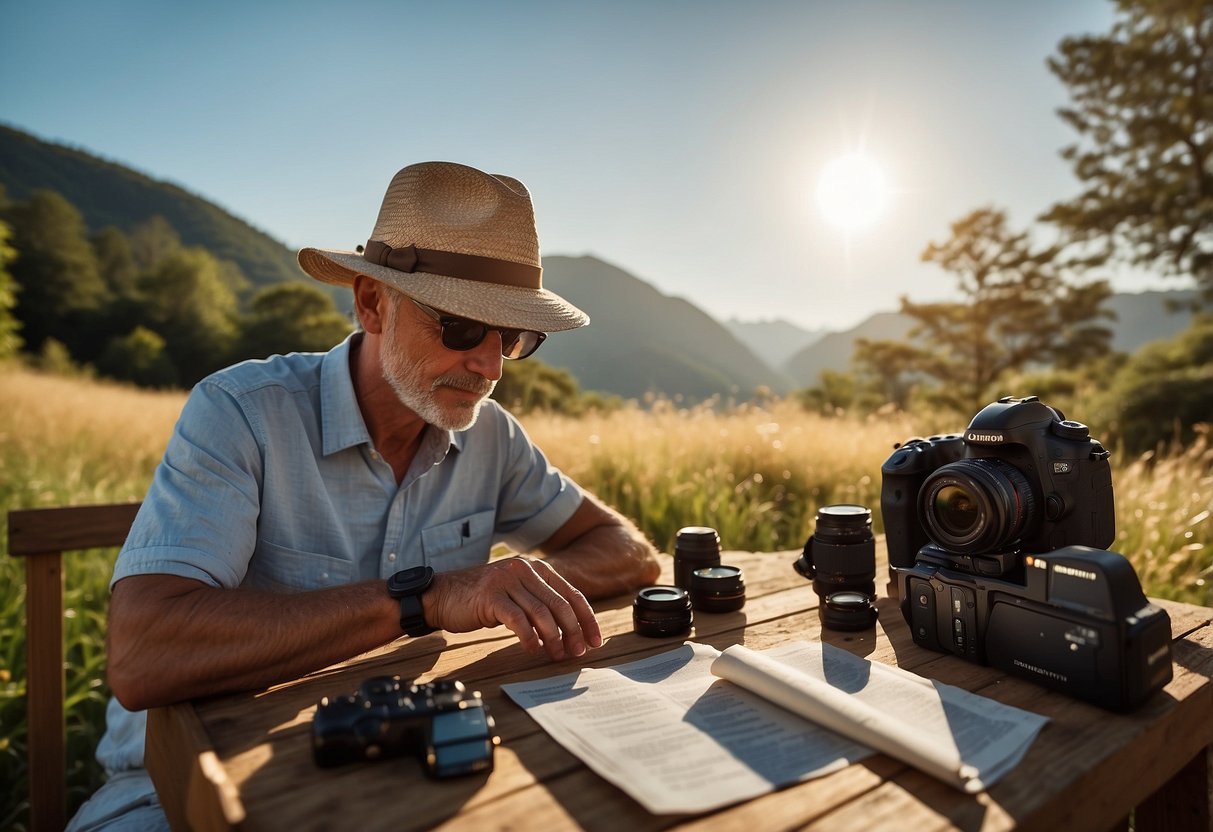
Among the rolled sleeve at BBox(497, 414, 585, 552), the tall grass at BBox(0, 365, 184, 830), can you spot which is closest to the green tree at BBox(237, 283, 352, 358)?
the tall grass at BBox(0, 365, 184, 830)

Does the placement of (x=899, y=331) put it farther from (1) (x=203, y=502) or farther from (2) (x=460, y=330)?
(1) (x=203, y=502)

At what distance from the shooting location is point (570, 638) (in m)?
1.54

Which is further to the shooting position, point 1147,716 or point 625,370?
point 625,370

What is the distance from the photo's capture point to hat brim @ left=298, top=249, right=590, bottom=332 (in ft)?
6.28

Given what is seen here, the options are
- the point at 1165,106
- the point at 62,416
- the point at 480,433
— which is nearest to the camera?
the point at 480,433

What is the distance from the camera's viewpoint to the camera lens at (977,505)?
150 cm

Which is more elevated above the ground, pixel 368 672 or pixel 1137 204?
pixel 1137 204

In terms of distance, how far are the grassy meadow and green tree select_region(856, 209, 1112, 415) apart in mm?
20221

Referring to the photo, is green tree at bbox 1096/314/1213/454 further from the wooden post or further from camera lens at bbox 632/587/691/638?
the wooden post

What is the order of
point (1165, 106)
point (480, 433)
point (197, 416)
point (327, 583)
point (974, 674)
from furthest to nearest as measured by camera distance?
point (1165, 106) → point (480, 433) → point (327, 583) → point (197, 416) → point (974, 674)

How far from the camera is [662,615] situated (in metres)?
1.74

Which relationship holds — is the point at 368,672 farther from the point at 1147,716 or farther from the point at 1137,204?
the point at 1137,204

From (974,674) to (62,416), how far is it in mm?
9549

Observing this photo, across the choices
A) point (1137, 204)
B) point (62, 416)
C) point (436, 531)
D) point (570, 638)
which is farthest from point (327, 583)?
point (1137, 204)
